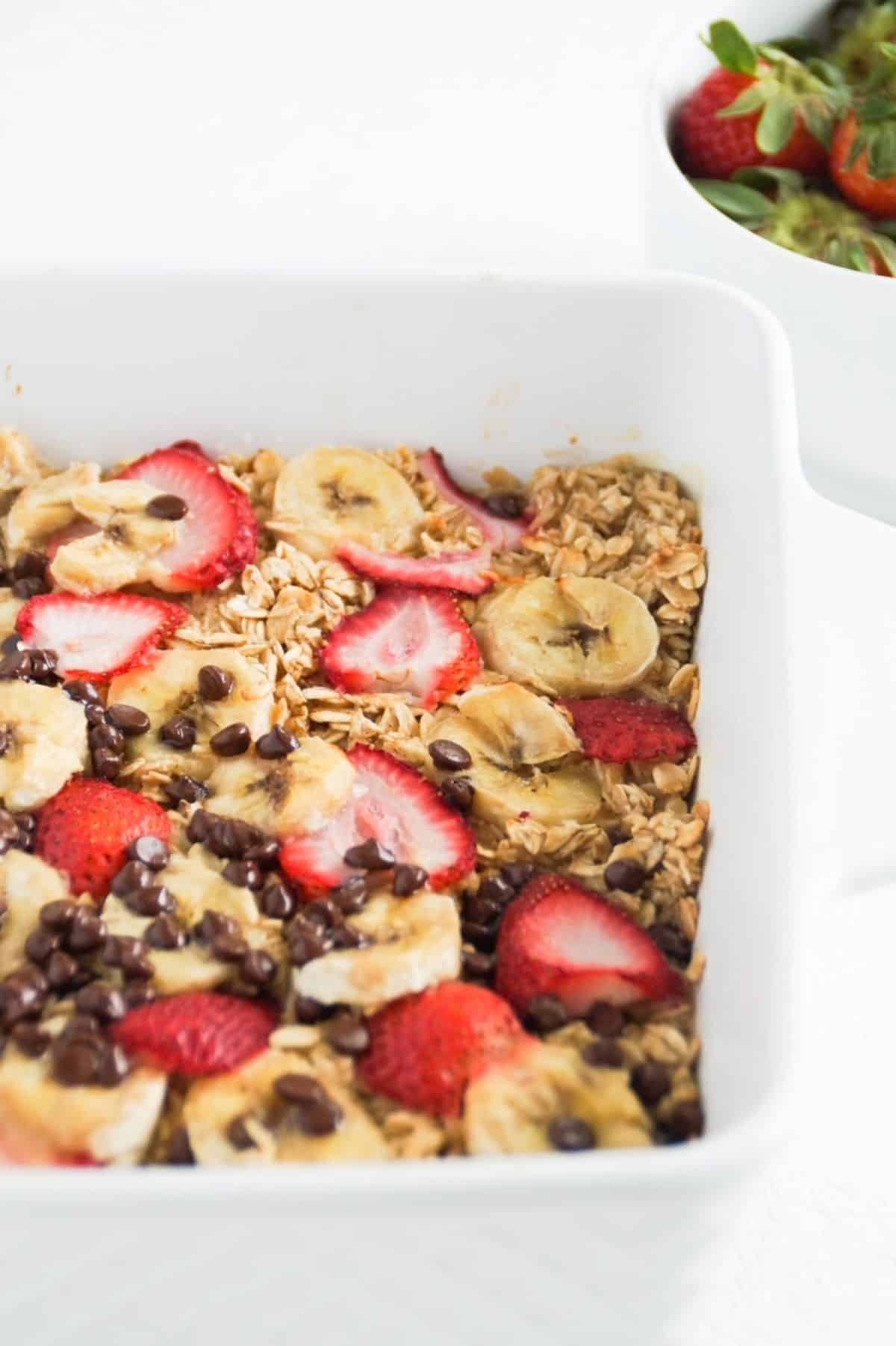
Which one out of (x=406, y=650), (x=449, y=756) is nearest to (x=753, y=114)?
(x=406, y=650)

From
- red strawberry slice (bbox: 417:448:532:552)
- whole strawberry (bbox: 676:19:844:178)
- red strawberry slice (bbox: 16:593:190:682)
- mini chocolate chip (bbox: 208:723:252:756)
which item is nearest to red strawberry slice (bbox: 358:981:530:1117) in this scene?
mini chocolate chip (bbox: 208:723:252:756)

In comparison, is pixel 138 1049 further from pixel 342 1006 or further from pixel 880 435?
pixel 880 435

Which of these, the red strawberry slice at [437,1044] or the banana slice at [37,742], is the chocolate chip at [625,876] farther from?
the banana slice at [37,742]

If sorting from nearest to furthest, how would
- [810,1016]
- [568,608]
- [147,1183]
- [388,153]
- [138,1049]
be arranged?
[147,1183] < [810,1016] < [138,1049] < [568,608] < [388,153]

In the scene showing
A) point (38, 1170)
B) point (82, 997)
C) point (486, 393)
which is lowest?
point (82, 997)

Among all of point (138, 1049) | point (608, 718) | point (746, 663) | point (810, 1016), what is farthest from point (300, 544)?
point (810, 1016)

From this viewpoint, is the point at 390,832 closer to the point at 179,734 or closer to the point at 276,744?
the point at 276,744

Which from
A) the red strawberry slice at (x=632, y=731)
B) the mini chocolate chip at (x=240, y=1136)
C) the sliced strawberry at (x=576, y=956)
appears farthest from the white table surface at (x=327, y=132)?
the mini chocolate chip at (x=240, y=1136)
